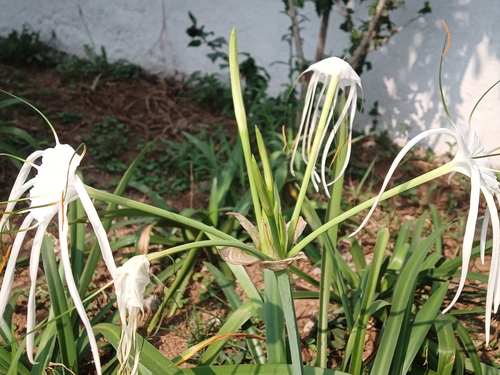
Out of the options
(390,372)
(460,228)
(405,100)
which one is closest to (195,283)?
(390,372)

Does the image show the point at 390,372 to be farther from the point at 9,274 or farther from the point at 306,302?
the point at 9,274

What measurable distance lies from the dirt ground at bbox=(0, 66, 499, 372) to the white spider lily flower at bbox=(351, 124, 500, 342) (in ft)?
3.05

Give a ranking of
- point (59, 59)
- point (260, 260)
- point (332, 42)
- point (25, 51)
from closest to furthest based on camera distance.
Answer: point (260, 260), point (332, 42), point (25, 51), point (59, 59)

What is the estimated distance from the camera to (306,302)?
5.84 ft

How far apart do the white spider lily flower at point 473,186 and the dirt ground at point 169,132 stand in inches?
36.6

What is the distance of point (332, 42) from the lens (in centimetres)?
296

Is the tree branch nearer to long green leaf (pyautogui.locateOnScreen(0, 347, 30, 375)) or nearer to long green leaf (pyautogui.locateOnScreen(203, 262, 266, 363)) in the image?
long green leaf (pyautogui.locateOnScreen(203, 262, 266, 363))

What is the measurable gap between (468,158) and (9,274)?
2.26 feet

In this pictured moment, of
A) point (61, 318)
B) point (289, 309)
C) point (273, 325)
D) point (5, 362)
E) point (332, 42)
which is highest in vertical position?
point (332, 42)

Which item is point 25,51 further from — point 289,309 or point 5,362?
point 289,309

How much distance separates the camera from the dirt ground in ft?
5.50

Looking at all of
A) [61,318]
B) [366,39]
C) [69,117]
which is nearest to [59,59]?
[69,117]

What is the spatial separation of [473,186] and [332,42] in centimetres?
245

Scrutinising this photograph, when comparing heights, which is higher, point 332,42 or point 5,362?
point 332,42
